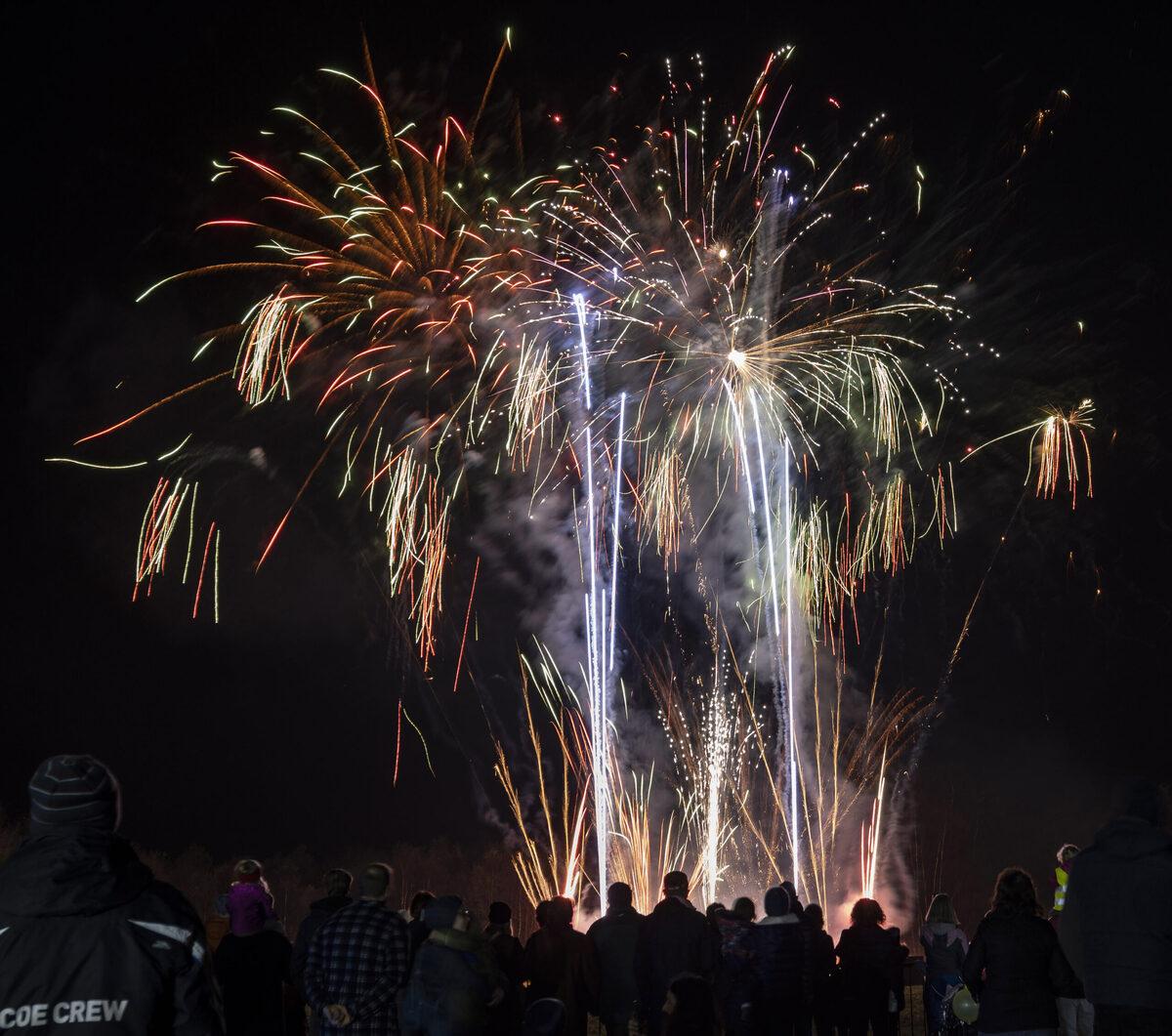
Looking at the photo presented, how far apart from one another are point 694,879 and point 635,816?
3.91 meters

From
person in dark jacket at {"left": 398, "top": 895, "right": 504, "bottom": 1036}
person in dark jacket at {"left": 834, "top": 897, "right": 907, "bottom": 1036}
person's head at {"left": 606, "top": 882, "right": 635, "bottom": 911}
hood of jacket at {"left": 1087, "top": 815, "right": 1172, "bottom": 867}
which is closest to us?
hood of jacket at {"left": 1087, "top": 815, "right": 1172, "bottom": 867}

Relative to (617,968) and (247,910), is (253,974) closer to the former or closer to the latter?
(247,910)

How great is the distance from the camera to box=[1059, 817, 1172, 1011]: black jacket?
182 inches

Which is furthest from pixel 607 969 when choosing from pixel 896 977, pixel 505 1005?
pixel 896 977

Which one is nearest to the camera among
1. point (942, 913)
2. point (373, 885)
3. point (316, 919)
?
point (373, 885)

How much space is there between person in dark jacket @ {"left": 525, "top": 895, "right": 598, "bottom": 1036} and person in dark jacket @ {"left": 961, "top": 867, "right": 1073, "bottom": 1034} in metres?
2.69

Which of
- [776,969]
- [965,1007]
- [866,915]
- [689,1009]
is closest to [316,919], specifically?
[689,1009]

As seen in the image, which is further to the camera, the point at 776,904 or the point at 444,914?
the point at 776,904

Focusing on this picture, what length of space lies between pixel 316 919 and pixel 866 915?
14.1 ft

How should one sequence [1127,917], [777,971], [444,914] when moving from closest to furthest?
[1127,917] < [444,914] < [777,971]

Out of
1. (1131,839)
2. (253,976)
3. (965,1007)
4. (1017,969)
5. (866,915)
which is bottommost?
(965,1007)

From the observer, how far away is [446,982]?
598 cm

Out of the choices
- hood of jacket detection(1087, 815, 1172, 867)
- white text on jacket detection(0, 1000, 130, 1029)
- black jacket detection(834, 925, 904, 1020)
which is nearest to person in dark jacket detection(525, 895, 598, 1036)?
black jacket detection(834, 925, 904, 1020)

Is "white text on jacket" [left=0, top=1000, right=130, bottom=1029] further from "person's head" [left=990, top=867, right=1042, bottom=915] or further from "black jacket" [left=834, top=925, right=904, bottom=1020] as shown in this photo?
"black jacket" [left=834, top=925, right=904, bottom=1020]
